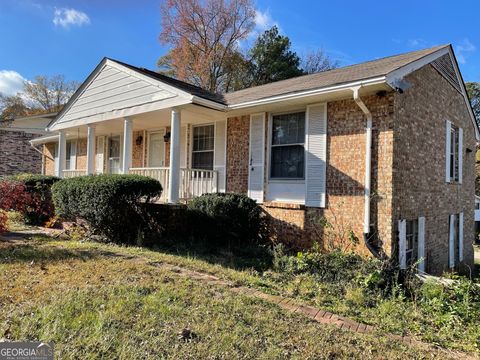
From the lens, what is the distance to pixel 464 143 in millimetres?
10977

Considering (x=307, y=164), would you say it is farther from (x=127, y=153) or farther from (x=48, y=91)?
(x=48, y=91)

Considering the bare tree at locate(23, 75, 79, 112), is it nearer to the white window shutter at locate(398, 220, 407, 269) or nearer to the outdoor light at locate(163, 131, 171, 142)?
the outdoor light at locate(163, 131, 171, 142)

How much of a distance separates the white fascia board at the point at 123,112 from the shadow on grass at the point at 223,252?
3.35 metres

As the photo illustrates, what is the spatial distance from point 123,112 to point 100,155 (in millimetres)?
4798

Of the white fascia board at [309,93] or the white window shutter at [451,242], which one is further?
the white window shutter at [451,242]

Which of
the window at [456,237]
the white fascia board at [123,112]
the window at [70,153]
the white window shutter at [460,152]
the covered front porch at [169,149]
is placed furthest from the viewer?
the window at [70,153]

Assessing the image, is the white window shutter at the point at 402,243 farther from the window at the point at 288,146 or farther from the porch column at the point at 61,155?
the porch column at the point at 61,155

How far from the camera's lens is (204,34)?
84.0ft

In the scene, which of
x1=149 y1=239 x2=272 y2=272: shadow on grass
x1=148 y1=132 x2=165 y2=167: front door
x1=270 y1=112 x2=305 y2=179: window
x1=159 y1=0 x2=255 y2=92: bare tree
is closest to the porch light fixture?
x1=148 y1=132 x2=165 y2=167: front door

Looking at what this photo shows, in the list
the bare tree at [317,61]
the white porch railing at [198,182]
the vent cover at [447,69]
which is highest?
the bare tree at [317,61]

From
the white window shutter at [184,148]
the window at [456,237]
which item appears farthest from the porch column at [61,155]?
the window at [456,237]

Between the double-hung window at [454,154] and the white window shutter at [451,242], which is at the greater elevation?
the double-hung window at [454,154]

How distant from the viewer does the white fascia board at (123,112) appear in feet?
27.9

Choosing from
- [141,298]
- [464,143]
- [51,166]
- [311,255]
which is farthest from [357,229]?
[51,166]
